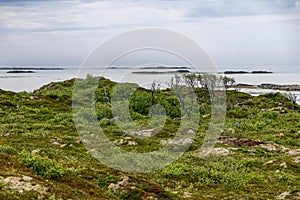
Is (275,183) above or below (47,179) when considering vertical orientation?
below

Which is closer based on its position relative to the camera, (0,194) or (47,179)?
(0,194)

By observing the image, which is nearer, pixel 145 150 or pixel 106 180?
Answer: pixel 106 180

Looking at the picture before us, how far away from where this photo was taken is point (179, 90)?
9612cm

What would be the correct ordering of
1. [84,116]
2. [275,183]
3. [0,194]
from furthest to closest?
[84,116]
[275,183]
[0,194]

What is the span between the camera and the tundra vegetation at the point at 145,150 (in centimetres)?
1928

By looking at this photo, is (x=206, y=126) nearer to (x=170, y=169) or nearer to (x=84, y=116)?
(x=84, y=116)

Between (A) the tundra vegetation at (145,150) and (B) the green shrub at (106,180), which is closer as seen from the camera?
(A) the tundra vegetation at (145,150)

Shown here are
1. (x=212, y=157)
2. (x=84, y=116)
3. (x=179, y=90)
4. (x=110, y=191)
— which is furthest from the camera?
(x=179, y=90)

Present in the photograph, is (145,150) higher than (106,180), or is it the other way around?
(106,180)

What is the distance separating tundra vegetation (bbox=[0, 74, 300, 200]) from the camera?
19281mm

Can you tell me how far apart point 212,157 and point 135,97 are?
1618 inches

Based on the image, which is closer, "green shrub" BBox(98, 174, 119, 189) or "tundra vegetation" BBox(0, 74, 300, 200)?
"tundra vegetation" BBox(0, 74, 300, 200)

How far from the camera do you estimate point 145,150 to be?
39.6 meters

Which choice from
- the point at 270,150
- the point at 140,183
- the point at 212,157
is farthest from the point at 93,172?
the point at 270,150
